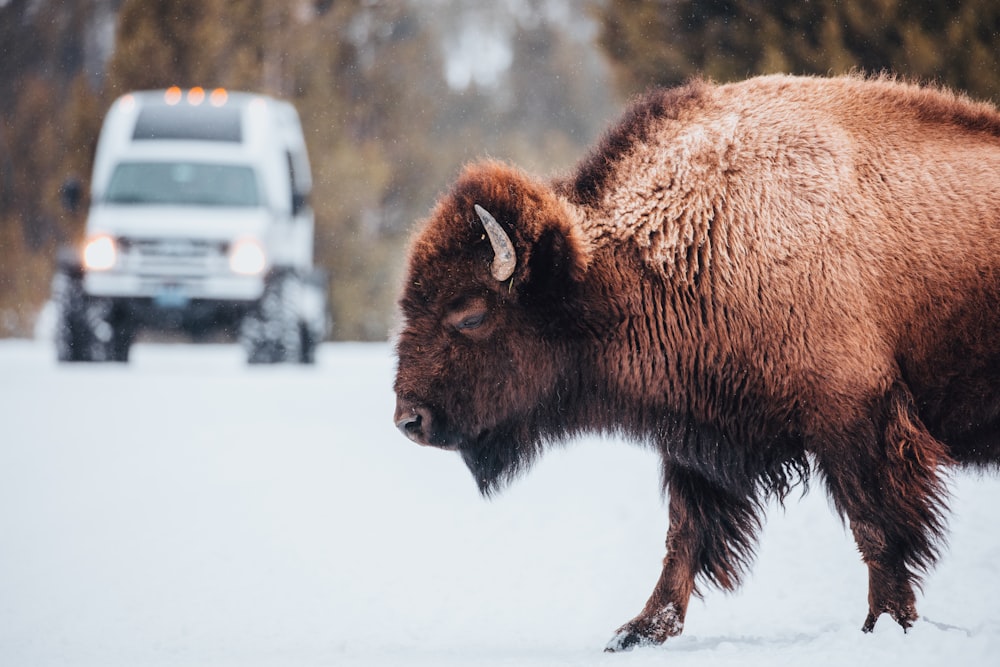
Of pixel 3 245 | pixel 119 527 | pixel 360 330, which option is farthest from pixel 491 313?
pixel 3 245

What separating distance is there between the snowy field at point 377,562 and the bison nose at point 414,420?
28.3 inches

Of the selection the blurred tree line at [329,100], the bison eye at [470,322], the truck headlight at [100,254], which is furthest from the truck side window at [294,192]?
the bison eye at [470,322]

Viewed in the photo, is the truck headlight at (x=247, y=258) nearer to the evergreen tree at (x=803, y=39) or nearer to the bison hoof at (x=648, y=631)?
the evergreen tree at (x=803, y=39)

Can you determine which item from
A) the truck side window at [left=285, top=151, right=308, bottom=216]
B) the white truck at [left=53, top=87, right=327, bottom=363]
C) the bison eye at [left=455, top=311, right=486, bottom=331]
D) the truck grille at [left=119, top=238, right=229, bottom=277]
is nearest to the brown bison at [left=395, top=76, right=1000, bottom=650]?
the bison eye at [left=455, top=311, right=486, bottom=331]

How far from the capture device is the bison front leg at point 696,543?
427cm

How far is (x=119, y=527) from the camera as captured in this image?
19.6 ft

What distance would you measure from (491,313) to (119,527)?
2.64 meters

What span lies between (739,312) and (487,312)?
85 centimetres

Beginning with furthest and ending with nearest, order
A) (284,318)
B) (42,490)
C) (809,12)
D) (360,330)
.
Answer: (360,330), (284,318), (809,12), (42,490)

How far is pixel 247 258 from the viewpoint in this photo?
1318 cm

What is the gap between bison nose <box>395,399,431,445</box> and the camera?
4203 millimetres

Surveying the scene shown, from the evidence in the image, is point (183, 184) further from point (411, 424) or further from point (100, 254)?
point (411, 424)

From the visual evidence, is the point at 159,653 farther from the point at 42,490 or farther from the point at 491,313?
the point at 42,490

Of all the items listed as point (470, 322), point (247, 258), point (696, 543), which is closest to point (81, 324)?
point (247, 258)
